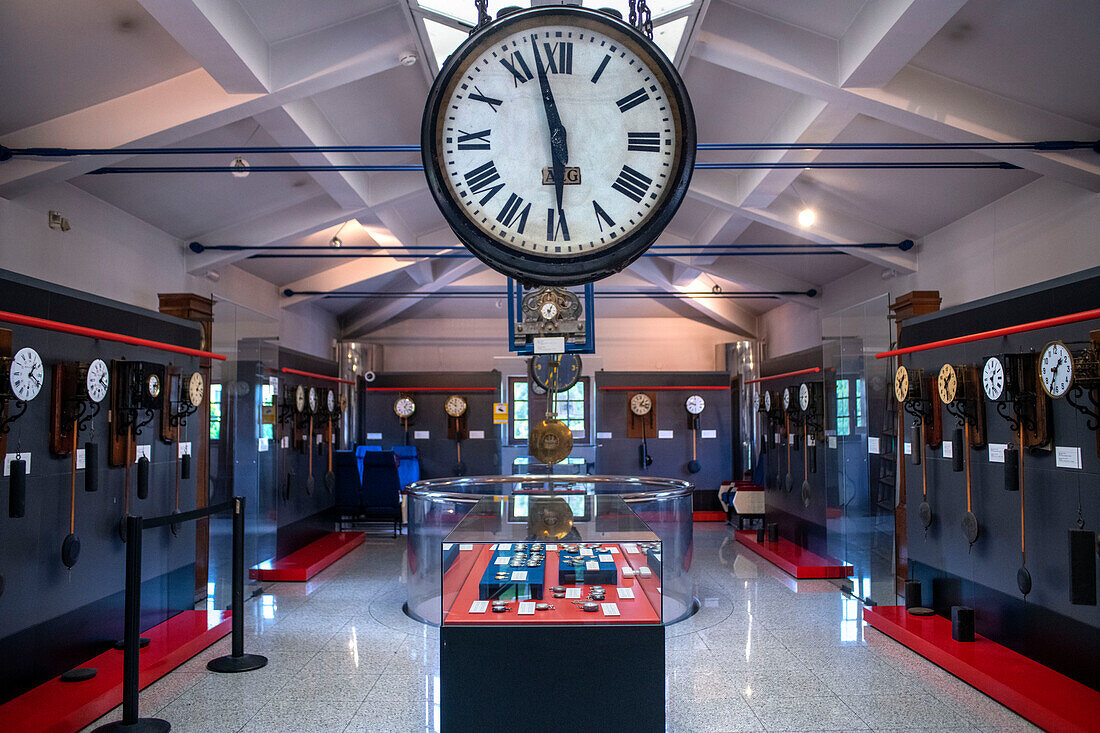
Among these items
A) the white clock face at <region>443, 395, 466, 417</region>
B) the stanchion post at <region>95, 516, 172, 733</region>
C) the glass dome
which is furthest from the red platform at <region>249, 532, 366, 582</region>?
the stanchion post at <region>95, 516, 172, 733</region>

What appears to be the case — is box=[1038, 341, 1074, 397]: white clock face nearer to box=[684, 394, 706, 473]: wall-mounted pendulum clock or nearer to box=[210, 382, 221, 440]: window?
box=[210, 382, 221, 440]: window

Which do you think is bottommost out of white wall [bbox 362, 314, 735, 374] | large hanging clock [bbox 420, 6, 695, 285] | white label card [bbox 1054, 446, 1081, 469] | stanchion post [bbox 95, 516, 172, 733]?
stanchion post [bbox 95, 516, 172, 733]

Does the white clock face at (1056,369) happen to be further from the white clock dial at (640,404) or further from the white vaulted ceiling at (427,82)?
the white clock dial at (640,404)

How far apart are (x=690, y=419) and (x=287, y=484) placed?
23.2 feet

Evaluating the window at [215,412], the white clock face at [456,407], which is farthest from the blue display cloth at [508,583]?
the white clock face at [456,407]

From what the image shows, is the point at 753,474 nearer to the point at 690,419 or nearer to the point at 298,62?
the point at 690,419

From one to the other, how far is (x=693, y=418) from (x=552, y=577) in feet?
36.1

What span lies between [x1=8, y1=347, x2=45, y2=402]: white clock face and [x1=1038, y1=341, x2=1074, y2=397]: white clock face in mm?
5801

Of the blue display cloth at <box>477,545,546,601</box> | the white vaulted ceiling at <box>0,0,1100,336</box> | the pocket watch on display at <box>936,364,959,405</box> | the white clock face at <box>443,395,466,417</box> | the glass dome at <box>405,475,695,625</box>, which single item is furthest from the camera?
the white clock face at <box>443,395,466,417</box>

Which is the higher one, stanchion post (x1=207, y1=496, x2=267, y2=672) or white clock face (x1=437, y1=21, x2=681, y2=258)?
white clock face (x1=437, y1=21, x2=681, y2=258)

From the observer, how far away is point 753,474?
1274 cm

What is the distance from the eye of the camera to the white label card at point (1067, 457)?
4504mm

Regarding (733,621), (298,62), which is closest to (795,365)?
(733,621)

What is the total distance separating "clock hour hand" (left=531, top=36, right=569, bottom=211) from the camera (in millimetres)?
1493
